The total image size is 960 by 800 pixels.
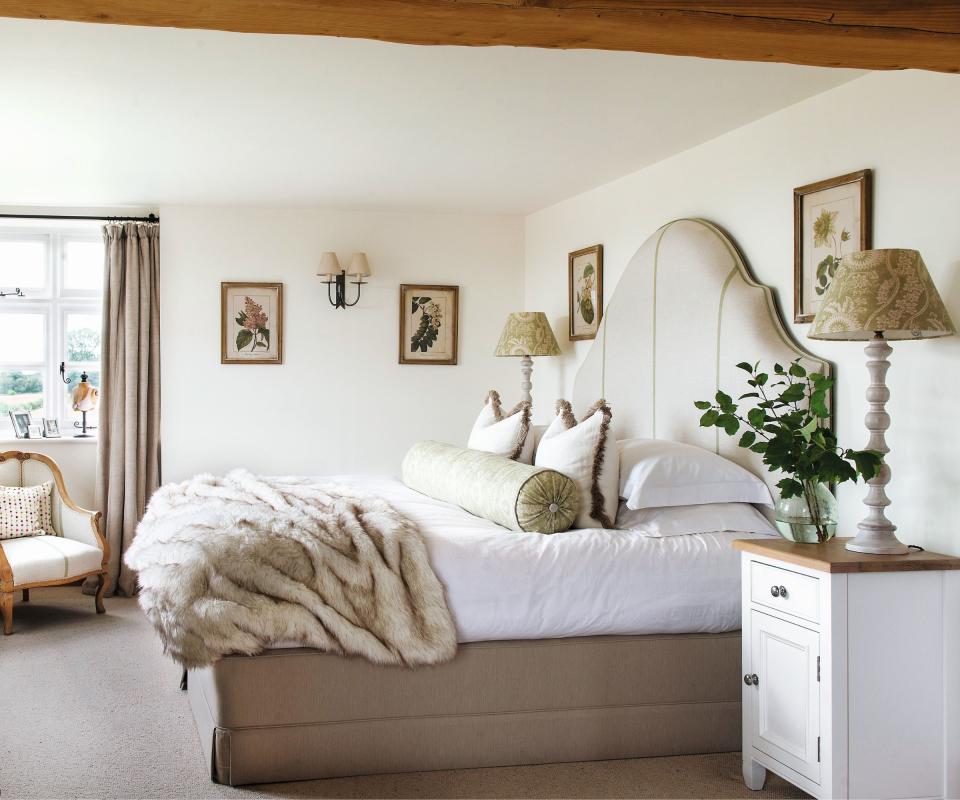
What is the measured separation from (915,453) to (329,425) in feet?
12.5

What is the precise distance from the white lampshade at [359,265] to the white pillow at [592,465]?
2612 millimetres

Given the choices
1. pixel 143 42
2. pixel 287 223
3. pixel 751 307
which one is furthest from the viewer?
pixel 287 223

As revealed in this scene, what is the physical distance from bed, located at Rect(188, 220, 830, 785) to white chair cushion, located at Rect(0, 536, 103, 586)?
200cm

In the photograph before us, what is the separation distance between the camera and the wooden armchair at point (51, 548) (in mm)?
4820

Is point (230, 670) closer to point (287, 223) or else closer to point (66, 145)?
point (66, 145)

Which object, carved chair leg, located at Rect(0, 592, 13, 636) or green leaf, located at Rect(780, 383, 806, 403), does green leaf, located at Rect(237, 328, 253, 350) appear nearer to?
carved chair leg, located at Rect(0, 592, 13, 636)

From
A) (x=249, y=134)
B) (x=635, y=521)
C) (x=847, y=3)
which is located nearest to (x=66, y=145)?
(x=249, y=134)

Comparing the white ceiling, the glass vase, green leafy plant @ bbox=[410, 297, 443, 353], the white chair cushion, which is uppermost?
the white ceiling

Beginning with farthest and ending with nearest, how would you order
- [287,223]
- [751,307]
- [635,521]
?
1. [287,223]
2. [751,307]
3. [635,521]

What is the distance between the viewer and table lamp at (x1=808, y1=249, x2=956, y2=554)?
8.59ft

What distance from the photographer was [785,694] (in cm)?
267

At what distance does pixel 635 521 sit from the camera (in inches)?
134

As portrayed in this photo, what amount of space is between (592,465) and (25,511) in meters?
3.48

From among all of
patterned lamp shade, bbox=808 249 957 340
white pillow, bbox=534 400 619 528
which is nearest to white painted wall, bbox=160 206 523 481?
white pillow, bbox=534 400 619 528
